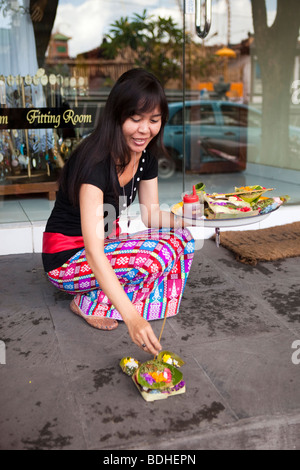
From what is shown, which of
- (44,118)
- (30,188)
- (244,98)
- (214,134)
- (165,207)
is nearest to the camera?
(44,118)

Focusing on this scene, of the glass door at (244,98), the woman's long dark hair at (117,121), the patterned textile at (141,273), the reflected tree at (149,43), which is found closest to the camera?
the woman's long dark hair at (117,121)

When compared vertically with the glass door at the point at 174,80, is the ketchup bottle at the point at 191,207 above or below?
below

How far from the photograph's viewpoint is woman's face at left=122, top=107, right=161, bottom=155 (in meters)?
1.67

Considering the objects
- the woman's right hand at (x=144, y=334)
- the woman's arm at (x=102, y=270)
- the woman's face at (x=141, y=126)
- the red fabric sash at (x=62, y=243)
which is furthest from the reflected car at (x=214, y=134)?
the woman's right hand at (x=144, y=334)

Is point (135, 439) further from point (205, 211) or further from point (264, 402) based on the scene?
point (205, 211)

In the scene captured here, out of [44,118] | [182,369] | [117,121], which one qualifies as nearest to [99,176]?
[117,121]

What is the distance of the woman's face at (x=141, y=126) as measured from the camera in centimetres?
167

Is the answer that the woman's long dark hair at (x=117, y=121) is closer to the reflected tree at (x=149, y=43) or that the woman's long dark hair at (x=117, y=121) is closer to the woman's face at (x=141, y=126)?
the woman's face at (x=141, y=126)

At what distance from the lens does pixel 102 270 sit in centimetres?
158

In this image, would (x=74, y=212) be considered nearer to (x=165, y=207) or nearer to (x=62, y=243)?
(x=62, y=243)

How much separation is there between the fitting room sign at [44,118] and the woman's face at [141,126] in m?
1.82

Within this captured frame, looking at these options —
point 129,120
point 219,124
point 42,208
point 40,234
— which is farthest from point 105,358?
point 219,124

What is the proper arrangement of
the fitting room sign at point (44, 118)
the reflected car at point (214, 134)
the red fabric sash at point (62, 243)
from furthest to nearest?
the reflected car at point (214, 134), the fitting room sign at point (44, 118), the red fabric sash at point (62, 243)

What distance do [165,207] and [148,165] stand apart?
173 centimetres
